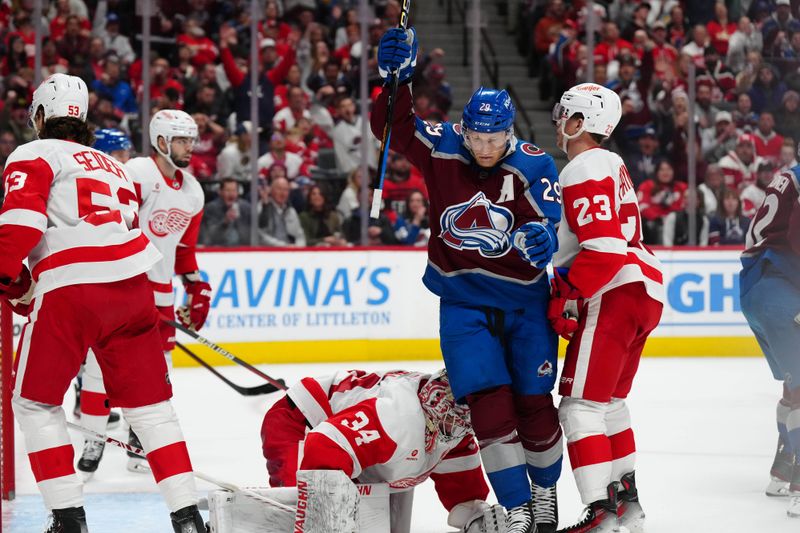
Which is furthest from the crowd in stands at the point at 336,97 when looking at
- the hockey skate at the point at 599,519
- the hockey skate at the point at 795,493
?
the hockey skate at the point at 599,519

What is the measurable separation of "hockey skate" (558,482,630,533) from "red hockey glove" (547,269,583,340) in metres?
0.49

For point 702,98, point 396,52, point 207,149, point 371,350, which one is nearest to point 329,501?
point 396,52

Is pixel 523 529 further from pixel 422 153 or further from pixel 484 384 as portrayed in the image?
pixel 422 153

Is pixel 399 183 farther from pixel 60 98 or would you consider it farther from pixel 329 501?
pixel 329 501

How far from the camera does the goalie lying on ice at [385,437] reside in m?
2.76

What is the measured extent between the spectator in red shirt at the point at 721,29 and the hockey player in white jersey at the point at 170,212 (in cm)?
548

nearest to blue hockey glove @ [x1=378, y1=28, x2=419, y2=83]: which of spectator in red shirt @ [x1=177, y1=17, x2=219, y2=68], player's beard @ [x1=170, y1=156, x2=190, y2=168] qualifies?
player's beard @ [x1=170, y1=156, x2=190, y2=168]

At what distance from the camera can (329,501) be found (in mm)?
2668

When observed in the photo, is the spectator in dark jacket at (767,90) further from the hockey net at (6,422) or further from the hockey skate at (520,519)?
the hockey net at (6,422)

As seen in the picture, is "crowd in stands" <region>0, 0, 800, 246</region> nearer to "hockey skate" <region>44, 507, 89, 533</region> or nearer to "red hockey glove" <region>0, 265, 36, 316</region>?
"red hockey glove" <region>0, 265, 36, 316</region>

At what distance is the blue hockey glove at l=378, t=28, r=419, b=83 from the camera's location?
3.27 m

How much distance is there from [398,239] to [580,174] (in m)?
4.71

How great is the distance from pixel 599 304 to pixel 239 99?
17.2 feet

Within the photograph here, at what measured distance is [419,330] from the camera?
7.71 metres
